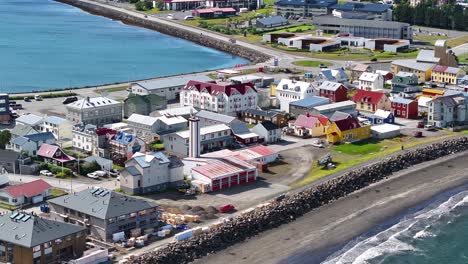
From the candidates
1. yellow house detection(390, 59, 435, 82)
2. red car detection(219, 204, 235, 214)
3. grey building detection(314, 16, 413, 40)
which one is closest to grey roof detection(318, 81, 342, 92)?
yellow house detection(390, 59, 435, 82)

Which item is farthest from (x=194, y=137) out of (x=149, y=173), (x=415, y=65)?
(x=415, y=65)

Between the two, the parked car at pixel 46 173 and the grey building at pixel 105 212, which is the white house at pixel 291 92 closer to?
the parked car at pixel 46 173

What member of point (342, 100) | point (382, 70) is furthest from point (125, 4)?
point (342, 100)

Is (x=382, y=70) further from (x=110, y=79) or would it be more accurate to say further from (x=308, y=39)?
(x=110, y=79)

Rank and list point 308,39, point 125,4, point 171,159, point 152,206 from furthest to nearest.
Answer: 1. point 125,4
2. point 308,39
3. point 171,159
4. point 152,206

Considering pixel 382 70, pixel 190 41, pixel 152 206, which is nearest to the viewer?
pixel 152 206
